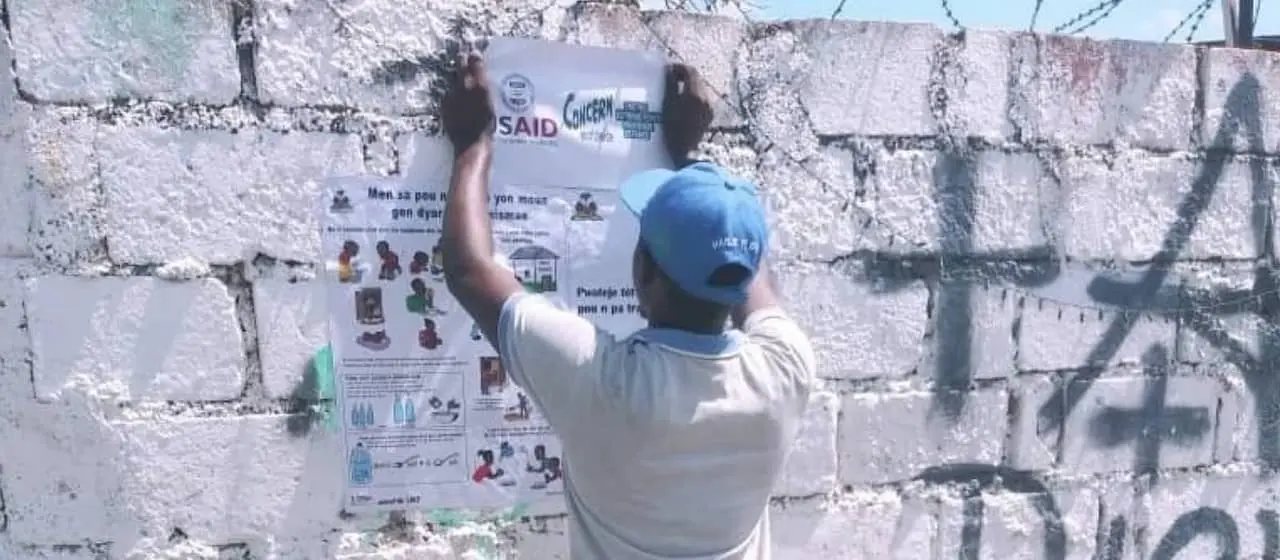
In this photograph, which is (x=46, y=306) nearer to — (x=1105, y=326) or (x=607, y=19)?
(x=607, y=19)

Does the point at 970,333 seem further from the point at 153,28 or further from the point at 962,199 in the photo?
the point at 153,28

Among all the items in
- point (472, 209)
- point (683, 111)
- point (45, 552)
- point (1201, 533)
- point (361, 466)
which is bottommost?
point (1201, 533)

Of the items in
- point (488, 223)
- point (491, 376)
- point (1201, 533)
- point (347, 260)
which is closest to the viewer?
point (488, 223)

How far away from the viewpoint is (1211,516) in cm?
277

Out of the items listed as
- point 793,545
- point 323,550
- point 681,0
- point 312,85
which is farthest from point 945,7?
point 323,550

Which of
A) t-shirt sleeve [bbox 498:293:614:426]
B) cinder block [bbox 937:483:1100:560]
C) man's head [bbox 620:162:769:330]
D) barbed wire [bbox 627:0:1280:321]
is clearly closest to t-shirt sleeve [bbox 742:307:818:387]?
man's head [bbox 620:162:769:330]

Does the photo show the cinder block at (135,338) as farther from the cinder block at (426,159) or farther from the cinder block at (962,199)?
the cinder block at (962,199)

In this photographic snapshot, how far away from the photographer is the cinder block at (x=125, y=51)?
1862 mm

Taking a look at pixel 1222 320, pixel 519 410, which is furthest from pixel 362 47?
pixel 1222 320

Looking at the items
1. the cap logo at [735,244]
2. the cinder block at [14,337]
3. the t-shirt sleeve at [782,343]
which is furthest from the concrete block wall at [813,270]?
the cap logo at [735,244]

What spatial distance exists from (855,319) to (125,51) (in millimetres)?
1464

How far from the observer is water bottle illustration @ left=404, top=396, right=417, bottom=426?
6.92ft

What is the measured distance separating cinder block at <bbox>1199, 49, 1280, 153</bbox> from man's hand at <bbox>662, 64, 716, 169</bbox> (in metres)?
1.23

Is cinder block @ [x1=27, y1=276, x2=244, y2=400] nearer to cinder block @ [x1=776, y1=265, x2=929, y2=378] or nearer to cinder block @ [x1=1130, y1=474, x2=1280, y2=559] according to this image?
cinder block @ [x1=776, y1=265, x2=929, y2=378]
